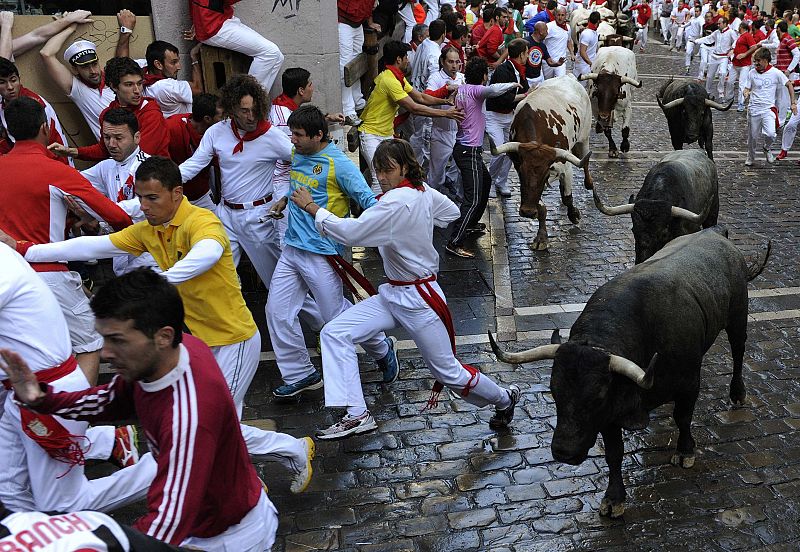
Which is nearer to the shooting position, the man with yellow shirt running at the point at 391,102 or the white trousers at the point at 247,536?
the white trousers at the point at 247,536

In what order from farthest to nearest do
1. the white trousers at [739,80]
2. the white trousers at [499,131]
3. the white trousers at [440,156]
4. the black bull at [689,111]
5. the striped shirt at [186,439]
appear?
the white trousers at [739,80]
the black bull at [689,111]
the white trousers at [499,131]
the white trousers at [440,156]
the striped shirt at [186,439]

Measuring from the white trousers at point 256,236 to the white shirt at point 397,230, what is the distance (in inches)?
61.7

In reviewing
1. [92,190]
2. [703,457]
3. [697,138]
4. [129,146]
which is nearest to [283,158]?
[129,146]

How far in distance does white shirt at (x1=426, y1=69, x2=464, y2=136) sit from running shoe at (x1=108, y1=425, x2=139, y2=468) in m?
Result: 6.57

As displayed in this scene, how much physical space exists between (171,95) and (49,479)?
15.9ft

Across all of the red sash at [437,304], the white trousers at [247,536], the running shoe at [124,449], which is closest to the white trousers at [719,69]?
the red sash at [437,304]

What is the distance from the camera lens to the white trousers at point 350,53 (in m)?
10.8

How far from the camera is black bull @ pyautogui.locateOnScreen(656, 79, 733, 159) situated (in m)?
13.2

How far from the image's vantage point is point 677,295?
5855 millimetres

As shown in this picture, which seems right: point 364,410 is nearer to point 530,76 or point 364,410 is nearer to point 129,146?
point 129,146

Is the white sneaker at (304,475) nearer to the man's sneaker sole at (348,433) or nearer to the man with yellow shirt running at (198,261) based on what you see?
the man with yellow shirt running at (198,261)

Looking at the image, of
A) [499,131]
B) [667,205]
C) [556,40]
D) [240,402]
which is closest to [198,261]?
[240,402]

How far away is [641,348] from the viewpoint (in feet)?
17.8

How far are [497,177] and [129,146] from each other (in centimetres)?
750
